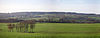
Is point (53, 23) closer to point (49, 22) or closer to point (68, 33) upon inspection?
point (49, 22)

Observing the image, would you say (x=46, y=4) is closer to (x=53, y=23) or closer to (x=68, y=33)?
(x=53, y=23)

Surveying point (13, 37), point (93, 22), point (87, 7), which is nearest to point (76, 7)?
point (87, 7)

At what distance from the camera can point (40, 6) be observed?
8.71ft

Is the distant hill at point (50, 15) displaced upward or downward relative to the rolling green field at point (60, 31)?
upward

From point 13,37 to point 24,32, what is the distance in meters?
0.26

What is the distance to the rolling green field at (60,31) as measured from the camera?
2660 mm

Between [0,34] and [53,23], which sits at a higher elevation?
[53,23]

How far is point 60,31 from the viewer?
8.89 feet

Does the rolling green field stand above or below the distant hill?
below

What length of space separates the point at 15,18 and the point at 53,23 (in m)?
0.82

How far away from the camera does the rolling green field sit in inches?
105

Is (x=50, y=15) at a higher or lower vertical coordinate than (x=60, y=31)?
higher

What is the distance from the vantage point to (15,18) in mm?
2662

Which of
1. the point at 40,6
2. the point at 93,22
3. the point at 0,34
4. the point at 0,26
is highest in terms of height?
the point at 40,6
